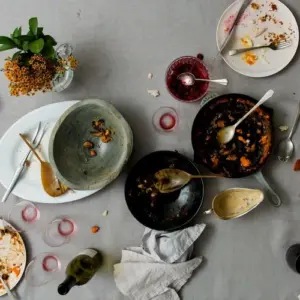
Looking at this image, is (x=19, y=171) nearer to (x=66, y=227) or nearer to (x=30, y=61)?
(x=66, y=227)

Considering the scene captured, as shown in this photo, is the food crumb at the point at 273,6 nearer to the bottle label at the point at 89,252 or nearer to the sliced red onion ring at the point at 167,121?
the sliced red onion ring at the point at 167,121

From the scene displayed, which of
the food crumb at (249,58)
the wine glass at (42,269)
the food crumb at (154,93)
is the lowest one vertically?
the wine glass at (42,269)

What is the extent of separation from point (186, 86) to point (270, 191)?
1.12 feet

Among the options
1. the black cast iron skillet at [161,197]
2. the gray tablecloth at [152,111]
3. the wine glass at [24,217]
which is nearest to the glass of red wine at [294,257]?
the gray tablecloth at [152,111]

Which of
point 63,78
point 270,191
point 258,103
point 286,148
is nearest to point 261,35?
point 258,103

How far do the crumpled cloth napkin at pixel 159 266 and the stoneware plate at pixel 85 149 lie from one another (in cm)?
20

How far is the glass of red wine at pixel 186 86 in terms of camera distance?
1.11 m

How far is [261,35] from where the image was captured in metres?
1.12

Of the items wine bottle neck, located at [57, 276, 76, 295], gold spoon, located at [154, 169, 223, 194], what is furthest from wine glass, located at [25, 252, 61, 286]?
gold spoon, located at [154, 169, 223, 194]

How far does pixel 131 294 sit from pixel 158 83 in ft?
1.80

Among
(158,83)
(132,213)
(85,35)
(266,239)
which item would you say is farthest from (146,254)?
(85,35)

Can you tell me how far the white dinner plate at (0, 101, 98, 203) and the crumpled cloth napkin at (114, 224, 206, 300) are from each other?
0.71 feet

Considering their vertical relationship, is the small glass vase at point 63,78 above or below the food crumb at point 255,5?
below

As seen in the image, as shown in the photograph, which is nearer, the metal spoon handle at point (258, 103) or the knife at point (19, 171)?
the metal spoon handle at point (258, 103)
